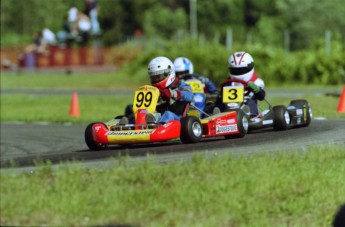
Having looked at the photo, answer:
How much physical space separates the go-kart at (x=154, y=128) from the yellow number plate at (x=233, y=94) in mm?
952

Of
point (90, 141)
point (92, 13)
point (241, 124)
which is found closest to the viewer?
point (90, 141)

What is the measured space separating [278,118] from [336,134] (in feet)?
4.67

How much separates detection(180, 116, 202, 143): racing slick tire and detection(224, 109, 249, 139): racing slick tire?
2.64 ft

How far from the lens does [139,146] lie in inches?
472

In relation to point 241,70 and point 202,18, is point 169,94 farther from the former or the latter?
point 202,18

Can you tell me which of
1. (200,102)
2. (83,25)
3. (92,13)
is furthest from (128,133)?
(92,13)

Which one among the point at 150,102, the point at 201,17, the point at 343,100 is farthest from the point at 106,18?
the point at 150,102

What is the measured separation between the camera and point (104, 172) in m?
8.05

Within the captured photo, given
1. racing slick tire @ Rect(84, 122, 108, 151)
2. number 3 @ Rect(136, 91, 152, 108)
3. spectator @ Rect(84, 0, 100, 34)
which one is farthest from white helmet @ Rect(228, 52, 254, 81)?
spectator @ Rect(84, 0, 100, 34)

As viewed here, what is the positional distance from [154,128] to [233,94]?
225 centimetres

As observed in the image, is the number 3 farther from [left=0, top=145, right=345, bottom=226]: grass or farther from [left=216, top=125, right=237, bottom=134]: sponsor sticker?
[left=0, top=145, right=345, bottom=226]: grass

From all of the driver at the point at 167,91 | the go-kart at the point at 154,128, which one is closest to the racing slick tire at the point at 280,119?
the go-kart at the point at 154,128

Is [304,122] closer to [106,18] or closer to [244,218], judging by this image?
[244,218]

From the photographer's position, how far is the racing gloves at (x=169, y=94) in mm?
12417
